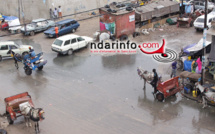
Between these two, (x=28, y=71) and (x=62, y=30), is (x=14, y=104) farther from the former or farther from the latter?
(x=62, y=30)

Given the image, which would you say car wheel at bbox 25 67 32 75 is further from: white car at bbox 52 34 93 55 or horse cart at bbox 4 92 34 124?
horse cart at bbox 4 92 34 124

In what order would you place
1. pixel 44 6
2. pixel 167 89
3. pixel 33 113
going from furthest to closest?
pixel 44 6
pixel 167 89
pixel 33 113

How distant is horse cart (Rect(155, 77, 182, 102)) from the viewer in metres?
13.9

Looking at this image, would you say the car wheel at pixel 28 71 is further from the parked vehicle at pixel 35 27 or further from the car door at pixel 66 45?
the parked vehicle at pixel 35 27

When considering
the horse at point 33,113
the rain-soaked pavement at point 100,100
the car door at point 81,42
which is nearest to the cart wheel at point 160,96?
the rain-soaked pavement at point 100,100

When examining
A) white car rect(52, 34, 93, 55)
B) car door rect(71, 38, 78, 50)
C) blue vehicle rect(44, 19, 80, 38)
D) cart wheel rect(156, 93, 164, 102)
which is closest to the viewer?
cart wheel rect(156, 93, 164, 102)

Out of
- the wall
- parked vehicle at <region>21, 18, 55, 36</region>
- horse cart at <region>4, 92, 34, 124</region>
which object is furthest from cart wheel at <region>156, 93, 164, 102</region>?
the wall

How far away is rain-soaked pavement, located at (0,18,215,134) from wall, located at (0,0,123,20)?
12.1 m

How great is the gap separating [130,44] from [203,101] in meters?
10.6

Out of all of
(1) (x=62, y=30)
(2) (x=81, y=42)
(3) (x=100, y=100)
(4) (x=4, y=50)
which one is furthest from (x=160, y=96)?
(1) (x=62, y=30)

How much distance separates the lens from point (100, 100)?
47.6ft

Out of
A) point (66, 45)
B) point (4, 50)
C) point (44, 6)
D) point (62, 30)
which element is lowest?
point (4, 50)

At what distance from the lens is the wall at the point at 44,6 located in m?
31.2

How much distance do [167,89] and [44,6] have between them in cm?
2157
